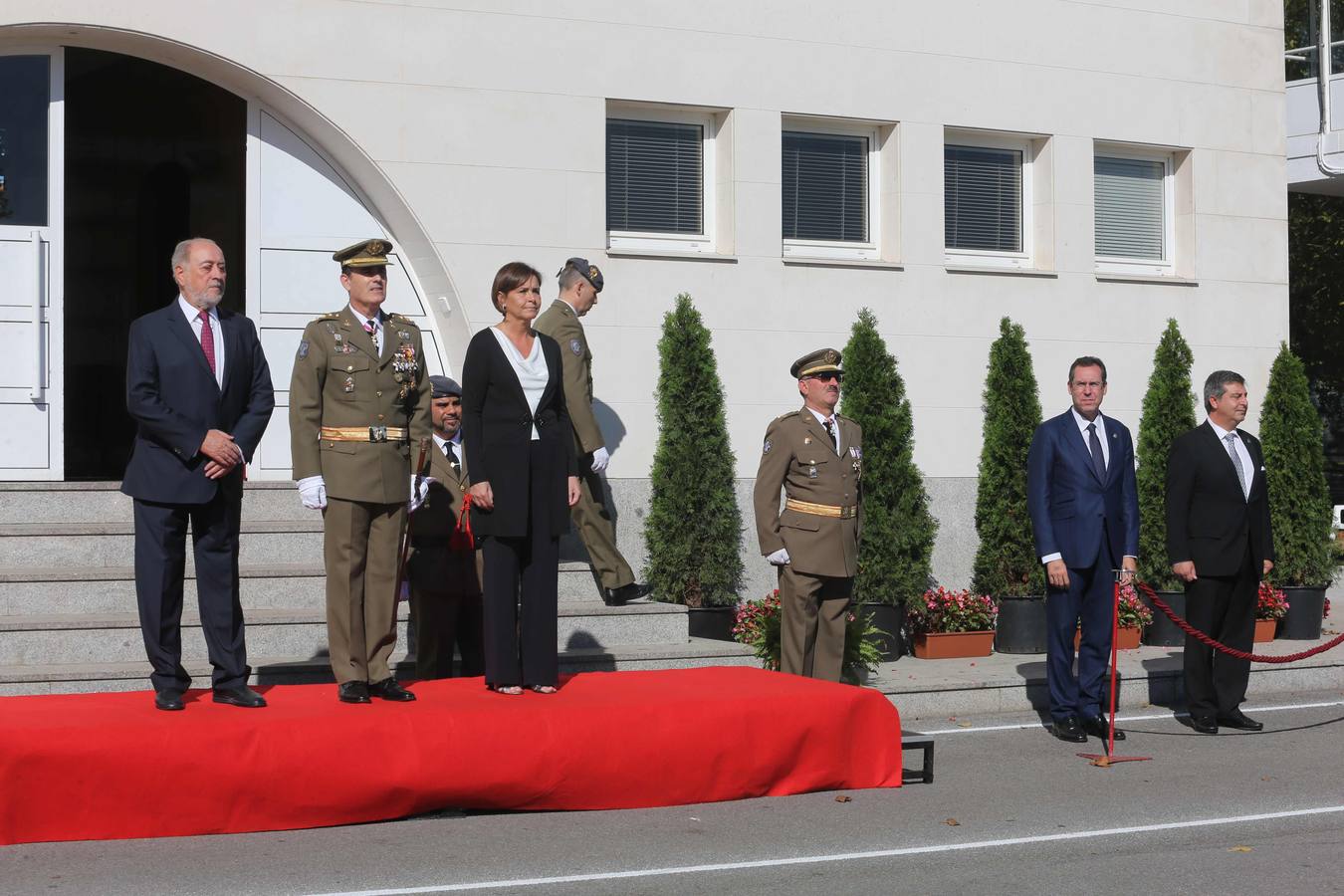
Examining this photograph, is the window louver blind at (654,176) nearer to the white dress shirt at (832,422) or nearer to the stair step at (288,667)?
the stair step at (288,667)

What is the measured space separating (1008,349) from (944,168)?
1.64 meters

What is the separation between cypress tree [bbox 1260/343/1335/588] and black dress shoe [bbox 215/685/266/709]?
8947 millimetres

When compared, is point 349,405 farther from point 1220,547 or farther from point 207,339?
point 1220,547

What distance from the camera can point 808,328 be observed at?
1287 centimetres

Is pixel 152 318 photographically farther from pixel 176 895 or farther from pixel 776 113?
pixel 776 113

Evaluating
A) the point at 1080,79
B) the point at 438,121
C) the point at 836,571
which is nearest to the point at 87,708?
the point at 836,571

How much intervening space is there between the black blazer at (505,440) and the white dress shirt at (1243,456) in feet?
13.0

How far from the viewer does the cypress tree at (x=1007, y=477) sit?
41.8 ft

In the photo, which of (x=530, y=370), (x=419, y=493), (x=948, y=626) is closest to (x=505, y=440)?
(x=530, y=370)

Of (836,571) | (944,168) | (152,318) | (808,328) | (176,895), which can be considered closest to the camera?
(176,895)

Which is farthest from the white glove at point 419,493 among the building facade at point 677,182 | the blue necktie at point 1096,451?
the blue necktie at point 1096,451

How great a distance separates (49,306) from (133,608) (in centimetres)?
258

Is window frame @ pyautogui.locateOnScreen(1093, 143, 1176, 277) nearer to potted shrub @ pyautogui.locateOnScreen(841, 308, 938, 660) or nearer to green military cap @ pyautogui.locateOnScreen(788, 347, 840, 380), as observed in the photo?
potted shrub @ pyautogui.locateOnScreen(841, 308, 938, 660)

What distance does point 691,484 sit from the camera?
1191 centimetres
